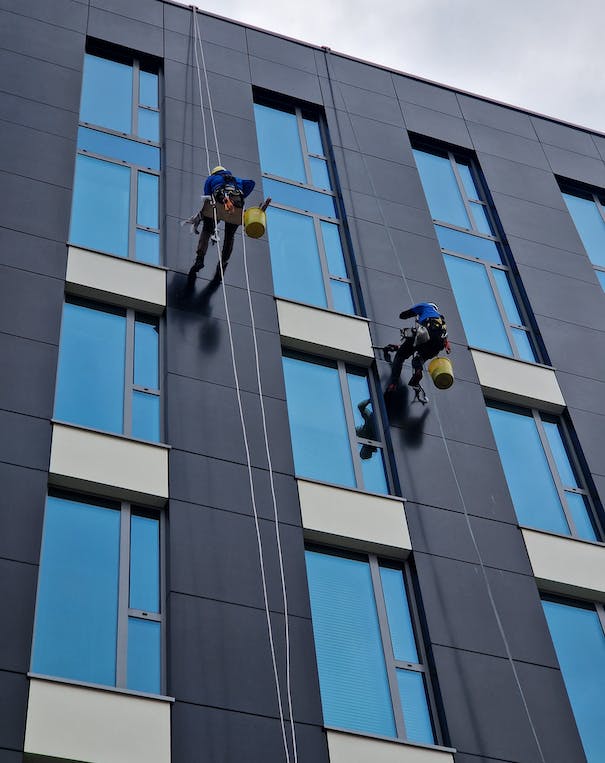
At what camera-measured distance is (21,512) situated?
12.4 metres

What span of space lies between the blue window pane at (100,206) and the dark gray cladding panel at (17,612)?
5922 millimetres

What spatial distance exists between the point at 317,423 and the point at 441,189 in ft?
24.3

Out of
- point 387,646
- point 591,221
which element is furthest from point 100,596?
point 591,221

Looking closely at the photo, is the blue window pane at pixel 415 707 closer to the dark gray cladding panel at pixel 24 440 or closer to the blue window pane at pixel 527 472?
the blue window pane at pixel 527 472

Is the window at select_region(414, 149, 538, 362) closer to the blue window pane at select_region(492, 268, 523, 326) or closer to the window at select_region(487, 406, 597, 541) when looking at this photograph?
the blue window pane at select_region(492, 268, 523, 326)

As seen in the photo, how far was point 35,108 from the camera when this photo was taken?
17.9m

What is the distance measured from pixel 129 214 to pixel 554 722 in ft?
31.5

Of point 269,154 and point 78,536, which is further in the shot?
point 269,154

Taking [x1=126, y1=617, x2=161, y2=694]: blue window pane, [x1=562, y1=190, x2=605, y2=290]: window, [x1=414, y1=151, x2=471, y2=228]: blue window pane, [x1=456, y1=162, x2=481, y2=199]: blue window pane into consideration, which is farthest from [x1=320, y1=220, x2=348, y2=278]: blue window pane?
[x1=126, y1=617, x2=161, y2=694]: blue window pane

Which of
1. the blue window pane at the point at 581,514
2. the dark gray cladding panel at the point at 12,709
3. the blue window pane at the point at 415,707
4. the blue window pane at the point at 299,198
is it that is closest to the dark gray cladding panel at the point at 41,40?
the blue window pane at the point at 299,198

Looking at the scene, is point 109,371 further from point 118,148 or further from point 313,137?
point 313,137

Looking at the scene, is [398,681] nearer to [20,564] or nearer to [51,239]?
[20,564]

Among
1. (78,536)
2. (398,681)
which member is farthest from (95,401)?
(398,681)

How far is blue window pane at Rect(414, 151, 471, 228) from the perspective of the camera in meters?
20.8
